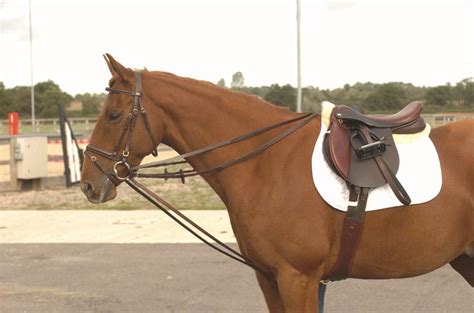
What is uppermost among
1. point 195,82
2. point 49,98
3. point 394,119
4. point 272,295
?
point 49,98

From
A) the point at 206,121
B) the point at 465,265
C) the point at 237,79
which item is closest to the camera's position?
the point at 206,121

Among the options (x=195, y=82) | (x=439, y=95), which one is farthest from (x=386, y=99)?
(x=195, y=82)

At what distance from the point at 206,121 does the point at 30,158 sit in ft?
32.5

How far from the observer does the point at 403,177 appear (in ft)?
10.5

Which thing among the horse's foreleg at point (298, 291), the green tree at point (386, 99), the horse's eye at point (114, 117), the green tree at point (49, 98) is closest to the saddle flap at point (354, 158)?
the horse's foreleg at point (298, 291)

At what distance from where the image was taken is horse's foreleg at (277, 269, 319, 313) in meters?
3.04

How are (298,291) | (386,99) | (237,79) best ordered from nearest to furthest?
(298,291)
(237,79)
(386,99)

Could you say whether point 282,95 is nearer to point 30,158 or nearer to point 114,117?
point 30,158

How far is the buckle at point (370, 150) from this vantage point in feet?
10.2

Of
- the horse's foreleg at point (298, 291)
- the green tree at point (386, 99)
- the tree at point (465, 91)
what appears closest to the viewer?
the horse's foreleg at point (298, 291)

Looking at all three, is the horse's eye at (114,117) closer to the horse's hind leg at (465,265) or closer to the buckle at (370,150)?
the buckle at (370,150)

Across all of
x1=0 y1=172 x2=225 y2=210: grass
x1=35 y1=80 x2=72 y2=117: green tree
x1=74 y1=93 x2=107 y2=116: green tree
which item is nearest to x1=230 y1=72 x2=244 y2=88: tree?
x1=0 y1=172 x2=225 y2=210: grass

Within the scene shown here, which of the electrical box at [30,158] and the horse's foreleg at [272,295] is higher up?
the electrical box at [30,158]

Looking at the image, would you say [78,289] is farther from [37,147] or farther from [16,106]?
[16,106]
